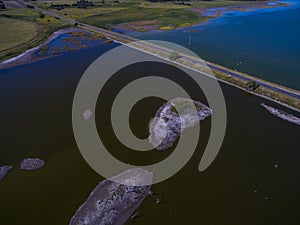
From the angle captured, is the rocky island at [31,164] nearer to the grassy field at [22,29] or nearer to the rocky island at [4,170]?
the rocky island at [4,170]

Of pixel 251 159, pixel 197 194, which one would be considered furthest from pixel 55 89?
pixel 251 159

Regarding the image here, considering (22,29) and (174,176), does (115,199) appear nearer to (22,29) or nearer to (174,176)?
(174,176)

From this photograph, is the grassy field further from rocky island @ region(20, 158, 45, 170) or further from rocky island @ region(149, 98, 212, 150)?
rocky island @ region(149, 98, 212, 150)

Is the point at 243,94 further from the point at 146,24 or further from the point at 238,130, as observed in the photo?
the point at 146,24

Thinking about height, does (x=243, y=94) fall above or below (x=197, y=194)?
above

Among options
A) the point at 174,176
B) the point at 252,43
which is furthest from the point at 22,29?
the point at 174,176

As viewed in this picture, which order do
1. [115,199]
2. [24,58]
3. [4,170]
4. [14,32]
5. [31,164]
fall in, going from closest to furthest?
[115,199]
[4,170]
[31,164]
[24,58]
[14,32]

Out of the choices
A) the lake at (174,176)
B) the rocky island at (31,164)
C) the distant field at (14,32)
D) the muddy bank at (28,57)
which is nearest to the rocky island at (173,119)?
the lake at (174,176)

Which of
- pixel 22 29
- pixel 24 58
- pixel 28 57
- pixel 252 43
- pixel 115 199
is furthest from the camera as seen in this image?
pixel 22 29

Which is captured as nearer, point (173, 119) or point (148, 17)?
point (173, 119)
